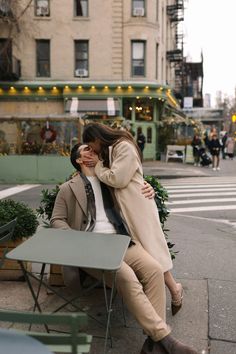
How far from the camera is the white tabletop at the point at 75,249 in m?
2.94

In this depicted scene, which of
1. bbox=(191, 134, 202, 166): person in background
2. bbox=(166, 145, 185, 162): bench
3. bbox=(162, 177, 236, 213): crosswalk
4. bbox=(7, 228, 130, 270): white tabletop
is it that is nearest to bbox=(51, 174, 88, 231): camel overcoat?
bbox=(7, 228, 130, 270): white tabletop

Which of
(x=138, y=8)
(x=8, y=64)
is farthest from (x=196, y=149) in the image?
(x=8, y=64)

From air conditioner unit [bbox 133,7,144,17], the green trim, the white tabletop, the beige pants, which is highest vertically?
air conditioner unit [bbox 133,7,144,17]

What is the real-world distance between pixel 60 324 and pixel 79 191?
6.88 ft

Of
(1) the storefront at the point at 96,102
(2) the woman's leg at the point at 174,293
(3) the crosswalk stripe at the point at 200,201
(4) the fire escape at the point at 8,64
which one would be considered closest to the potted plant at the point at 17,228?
(2) the woman's leg at the point at 174,293

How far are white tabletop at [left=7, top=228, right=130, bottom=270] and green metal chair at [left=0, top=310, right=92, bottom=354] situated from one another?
2.89ft

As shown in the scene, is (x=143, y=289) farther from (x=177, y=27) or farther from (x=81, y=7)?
(x=177, y=27)

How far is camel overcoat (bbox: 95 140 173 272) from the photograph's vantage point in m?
3.73

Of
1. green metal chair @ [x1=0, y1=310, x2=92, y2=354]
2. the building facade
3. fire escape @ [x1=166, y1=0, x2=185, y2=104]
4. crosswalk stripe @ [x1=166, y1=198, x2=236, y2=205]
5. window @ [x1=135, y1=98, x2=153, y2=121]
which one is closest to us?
green metal chair @ [x1=0, y1=310, x2=92, y2=354]

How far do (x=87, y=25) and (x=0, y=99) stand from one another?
6.46m

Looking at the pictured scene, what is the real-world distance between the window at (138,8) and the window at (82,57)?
3.19m

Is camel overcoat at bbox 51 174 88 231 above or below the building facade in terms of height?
below

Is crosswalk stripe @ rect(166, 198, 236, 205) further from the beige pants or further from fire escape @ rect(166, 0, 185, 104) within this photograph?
fire escape @ rect(166, 0, 185, 104)

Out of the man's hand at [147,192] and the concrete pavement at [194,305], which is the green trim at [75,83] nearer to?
the concrete pavement at [194,305]
